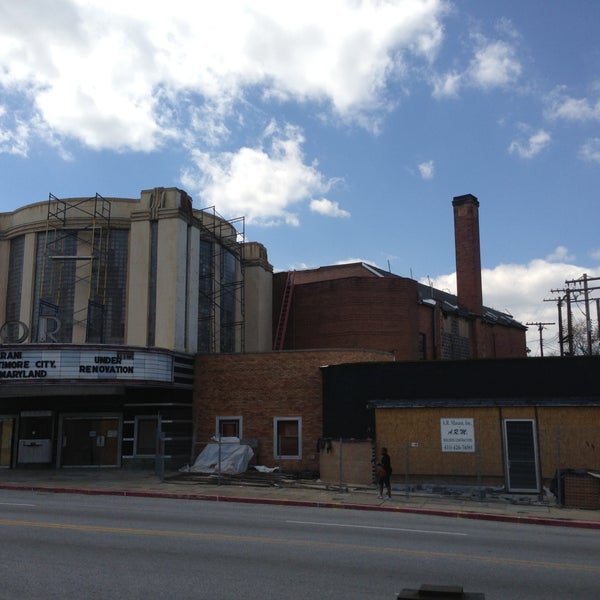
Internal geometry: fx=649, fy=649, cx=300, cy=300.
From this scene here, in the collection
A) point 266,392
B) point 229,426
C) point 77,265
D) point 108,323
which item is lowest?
point 229,426

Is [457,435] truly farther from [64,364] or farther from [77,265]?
[77,265]

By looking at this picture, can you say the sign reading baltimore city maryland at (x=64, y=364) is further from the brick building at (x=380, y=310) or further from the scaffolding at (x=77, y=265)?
the brick building at (x=380, y=310)

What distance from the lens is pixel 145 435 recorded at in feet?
93.3

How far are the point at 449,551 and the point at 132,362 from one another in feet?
57.4

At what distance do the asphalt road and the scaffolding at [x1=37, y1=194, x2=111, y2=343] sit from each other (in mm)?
16731

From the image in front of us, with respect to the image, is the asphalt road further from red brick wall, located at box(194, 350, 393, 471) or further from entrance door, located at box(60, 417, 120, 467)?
entrance door, located at box(60, 417, 120, 467)

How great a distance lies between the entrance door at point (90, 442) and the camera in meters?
28.6

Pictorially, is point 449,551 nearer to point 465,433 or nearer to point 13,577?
point 13,577

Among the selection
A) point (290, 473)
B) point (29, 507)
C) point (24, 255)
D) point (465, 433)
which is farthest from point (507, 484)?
point (24, 255)

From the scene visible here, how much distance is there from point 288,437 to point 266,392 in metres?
2.14

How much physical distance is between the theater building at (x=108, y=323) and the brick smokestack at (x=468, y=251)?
19.1 m

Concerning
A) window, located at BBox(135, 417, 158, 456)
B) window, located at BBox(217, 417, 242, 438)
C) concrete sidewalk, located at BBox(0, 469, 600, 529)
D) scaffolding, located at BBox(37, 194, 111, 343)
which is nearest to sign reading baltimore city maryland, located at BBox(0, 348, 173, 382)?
window, located at BBox(135, 417, 158, 456)

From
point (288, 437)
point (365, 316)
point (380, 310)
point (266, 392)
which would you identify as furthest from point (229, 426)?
point (380, 310)

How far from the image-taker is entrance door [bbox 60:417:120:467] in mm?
28594
